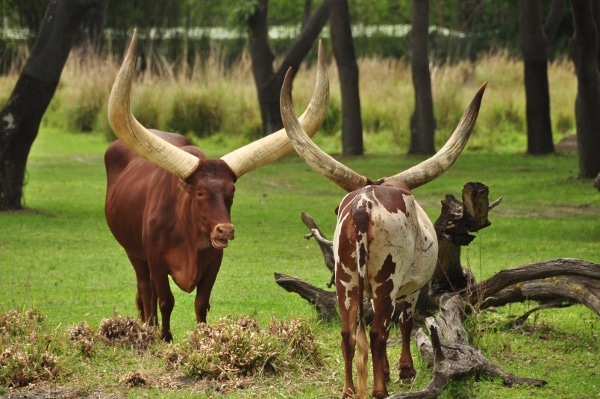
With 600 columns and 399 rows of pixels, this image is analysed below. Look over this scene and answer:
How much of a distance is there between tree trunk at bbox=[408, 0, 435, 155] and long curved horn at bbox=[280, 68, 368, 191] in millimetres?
16112

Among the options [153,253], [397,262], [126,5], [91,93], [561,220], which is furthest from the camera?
[126,5]

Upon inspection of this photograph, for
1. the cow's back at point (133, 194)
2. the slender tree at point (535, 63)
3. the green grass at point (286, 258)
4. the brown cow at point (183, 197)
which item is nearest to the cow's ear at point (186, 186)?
the brown cow at point (183, 197)

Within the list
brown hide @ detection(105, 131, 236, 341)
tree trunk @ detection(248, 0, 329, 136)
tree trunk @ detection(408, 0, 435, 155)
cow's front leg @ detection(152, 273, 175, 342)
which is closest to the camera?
brown hide @ detection(105, 131, 236, 341)

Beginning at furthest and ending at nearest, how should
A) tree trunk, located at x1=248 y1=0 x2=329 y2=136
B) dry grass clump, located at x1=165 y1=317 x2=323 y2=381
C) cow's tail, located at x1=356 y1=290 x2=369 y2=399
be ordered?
tree trunk, located at x1=248 y1=0 x2=329 y2=136, dry grass clump, located at x1=165 y1=317 x2=323 y2=381, cow's tail, located at x1=356 y1=290 x2=369 y2=399

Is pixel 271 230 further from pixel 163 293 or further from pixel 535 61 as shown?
pixel 535 61

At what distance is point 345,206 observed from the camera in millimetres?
7152

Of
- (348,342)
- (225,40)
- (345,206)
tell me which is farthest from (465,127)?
(225,40)

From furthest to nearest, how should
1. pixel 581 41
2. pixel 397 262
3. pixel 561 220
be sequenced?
pixel 581 41 < pixel 561 220 < pixel 397 262

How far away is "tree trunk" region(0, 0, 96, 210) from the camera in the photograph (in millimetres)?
16094

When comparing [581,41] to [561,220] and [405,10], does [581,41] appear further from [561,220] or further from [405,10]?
[405,10]

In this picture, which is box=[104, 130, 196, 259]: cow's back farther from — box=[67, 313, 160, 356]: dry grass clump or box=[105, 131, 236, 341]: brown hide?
box=[67, 313, 160, 356]: dry grass clump

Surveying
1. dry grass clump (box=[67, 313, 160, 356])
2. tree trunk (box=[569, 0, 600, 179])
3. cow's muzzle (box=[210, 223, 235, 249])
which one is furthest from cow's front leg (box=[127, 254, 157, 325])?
tree trunk (box=[569, 0, 600, 179])

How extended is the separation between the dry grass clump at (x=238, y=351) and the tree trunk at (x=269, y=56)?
1641 cm

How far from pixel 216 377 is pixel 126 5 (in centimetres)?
3675
